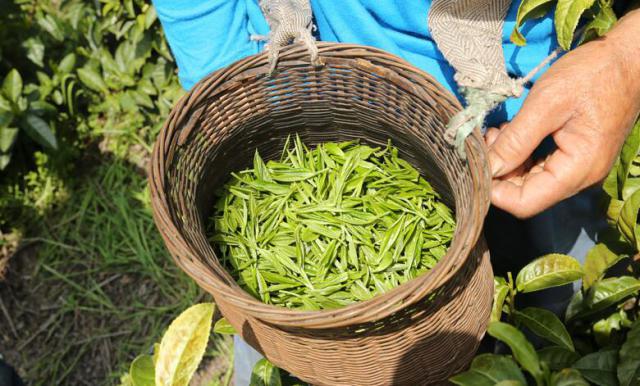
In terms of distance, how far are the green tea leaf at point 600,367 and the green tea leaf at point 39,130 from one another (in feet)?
5.62

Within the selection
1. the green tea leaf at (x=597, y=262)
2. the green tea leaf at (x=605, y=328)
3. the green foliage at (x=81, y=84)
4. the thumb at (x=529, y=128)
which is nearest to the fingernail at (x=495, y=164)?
the thumb at (x=529, y=128)

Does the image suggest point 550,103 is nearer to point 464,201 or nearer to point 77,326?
point 464,201

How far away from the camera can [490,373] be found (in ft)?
2.94

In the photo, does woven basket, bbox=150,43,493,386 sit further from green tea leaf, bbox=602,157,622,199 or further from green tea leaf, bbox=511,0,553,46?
green tea leaf, bbox=602,157,622,199

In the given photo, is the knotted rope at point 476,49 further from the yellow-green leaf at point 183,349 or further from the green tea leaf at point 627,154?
the yellow-green leaf at point 183,349

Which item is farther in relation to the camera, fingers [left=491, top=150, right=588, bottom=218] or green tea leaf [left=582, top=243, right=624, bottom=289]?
Result: green tea leaf [left=582, top=243, right=624, bottom=289]

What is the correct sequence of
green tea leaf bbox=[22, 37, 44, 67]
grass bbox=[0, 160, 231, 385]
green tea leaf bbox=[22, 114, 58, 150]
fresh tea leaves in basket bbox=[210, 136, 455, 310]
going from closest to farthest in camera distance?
fresh tea leaves in basket bbox=[210, 136, 455, 310] → grass bbox=[0, 160, 231, 385] → green tea leaf bbox=[22, 114, 58, 150] → green tea leaf bbox=[22, 37, 44, 67]

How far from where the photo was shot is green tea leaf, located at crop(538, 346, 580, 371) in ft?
3.55

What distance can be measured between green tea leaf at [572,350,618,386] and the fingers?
0.28 metres

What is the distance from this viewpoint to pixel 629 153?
1.12 metres

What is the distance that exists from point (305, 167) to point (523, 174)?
48 cm

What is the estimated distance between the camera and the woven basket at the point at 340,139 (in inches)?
35.2

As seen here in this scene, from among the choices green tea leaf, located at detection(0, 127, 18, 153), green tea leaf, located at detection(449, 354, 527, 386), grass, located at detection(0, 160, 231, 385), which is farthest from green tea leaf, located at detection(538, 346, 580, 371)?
green tea leaf, located at detection(0, 127, 18, 153)

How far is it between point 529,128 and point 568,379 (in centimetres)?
38
